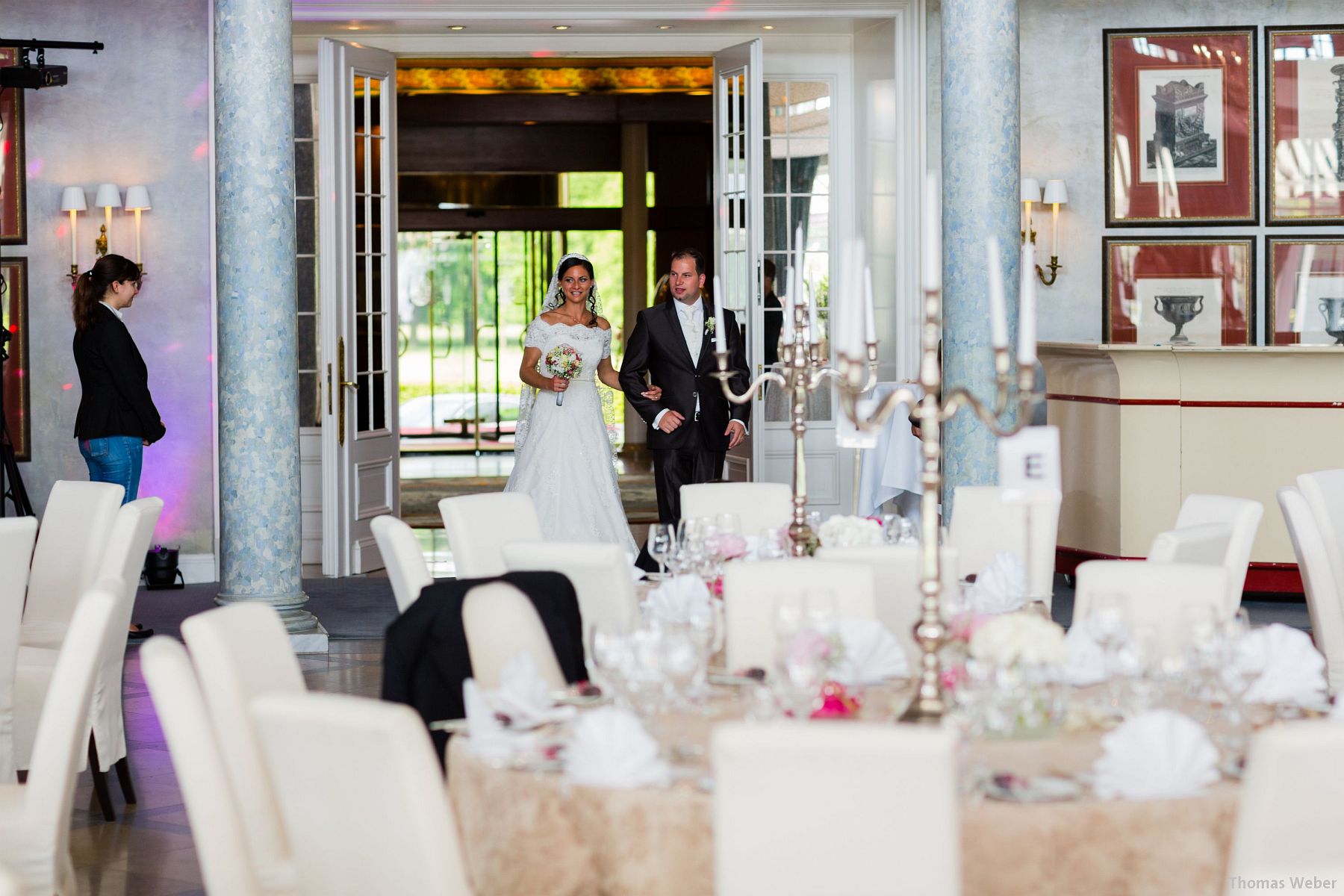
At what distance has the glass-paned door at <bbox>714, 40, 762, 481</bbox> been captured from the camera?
29.5ft

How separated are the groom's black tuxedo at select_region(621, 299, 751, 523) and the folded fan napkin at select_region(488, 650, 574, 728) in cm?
453

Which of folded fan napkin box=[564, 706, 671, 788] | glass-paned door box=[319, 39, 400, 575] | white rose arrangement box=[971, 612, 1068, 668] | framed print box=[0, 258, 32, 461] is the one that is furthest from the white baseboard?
white rose arrangement box=[971, 612, 1068, 668]

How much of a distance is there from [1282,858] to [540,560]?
2043 mm

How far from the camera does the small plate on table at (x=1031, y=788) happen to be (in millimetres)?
2396

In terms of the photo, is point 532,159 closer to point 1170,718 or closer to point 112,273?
point 112,273

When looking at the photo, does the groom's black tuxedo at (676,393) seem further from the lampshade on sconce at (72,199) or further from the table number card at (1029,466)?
the table number card at (1029,466)

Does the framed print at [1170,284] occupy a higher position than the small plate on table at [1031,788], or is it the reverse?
the framed print at [1170,284]

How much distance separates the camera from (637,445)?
16609 mm

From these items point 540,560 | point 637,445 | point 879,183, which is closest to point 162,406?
point 879,183

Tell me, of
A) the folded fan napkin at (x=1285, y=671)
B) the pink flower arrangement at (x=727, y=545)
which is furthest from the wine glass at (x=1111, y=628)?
the pink flower arrangement at (x=727, y=545)

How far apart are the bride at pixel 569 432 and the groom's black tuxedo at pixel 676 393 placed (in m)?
0.28

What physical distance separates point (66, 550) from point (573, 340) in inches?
122

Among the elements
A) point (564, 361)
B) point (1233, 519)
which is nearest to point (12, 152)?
point (564, 361)

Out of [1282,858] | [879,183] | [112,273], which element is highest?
[879,183]
